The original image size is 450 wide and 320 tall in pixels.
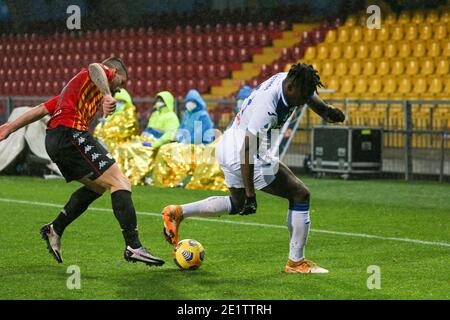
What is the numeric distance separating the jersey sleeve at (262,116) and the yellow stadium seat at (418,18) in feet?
50.6

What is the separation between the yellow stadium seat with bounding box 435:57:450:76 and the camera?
68.8 feet

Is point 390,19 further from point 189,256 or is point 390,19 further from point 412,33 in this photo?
point 189,256

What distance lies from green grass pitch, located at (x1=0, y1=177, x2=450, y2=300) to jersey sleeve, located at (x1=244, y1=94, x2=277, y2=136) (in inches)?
46.7

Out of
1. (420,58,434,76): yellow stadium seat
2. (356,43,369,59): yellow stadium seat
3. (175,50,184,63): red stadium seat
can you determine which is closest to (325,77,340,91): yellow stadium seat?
Result: (356,43,369,59): yellow stadium seat

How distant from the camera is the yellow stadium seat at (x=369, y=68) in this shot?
2236 centimetres

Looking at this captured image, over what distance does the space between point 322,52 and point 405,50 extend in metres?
2.55

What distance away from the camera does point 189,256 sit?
793cm

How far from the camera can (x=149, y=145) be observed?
56.5 ft

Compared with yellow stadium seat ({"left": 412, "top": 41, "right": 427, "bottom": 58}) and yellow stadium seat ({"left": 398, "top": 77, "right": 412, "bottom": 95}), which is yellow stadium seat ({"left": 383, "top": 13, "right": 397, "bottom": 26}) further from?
yellow stadium seat ({"left": 398, "top": 77, "right": 412, "bottom": 95})

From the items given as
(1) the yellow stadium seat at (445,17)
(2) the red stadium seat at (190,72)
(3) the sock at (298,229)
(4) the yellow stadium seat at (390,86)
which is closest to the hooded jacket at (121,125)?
(4) the yellow stadium seat at (390,86)

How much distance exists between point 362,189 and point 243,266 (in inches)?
340

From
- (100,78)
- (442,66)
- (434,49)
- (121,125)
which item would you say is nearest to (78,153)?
(100,78)

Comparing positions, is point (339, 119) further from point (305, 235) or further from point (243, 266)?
point (243, 266)
